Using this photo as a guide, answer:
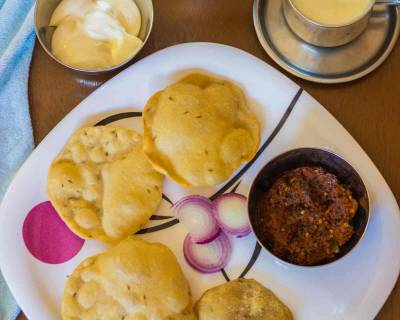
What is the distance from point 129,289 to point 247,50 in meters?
0.63

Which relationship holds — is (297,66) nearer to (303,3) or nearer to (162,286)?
(303,3)

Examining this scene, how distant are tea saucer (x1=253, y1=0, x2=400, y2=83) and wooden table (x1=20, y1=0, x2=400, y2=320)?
0.07 ft

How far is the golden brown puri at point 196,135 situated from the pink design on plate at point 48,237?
25 cm

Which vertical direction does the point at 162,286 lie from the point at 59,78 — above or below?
below

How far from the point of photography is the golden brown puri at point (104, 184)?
1.24m

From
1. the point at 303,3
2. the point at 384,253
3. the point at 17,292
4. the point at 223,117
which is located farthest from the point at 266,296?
the point at 303,3

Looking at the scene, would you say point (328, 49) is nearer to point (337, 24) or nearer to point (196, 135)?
point (337, 24)

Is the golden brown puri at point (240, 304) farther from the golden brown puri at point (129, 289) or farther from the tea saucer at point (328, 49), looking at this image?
the tea saucer at point (328, 49)

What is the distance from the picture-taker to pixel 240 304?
1211mm

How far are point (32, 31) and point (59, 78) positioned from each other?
13cm

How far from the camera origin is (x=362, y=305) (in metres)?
1.24

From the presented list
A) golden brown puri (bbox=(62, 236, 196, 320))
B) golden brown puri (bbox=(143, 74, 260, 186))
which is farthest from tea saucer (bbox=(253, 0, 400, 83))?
golden brown puri (bbox=(62, 236, 196, 320))

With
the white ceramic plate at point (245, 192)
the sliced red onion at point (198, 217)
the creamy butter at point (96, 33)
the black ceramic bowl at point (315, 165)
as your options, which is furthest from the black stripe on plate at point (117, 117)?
the black ceramic bowl at point (315, 165)

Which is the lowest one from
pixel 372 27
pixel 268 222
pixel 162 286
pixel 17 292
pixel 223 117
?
pixel 17 292
